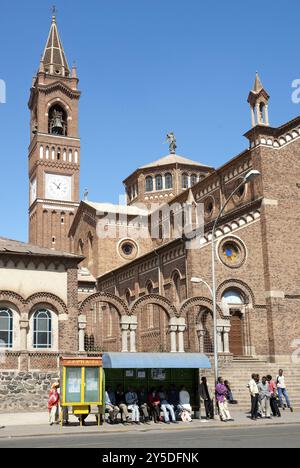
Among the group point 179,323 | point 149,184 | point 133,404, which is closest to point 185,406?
point 133,404

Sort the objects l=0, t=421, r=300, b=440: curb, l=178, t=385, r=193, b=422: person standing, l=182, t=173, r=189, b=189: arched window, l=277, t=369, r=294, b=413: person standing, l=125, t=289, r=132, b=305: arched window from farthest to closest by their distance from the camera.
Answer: l=182, t=173, r=189, b=189: arched window < l=125, t=289, r=132, b=305: arched window < l=277, t=369, r=294, b=413: person standing < l=178, t=385, r=193, b=422: person standing < l=0, t=421, r=300, b=440: curb

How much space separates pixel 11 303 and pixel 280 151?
64.2 feet

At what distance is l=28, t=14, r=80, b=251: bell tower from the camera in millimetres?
64188

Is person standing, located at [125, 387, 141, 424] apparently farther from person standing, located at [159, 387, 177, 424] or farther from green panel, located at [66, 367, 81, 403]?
green panel, located at [66, 367, 81, 403]

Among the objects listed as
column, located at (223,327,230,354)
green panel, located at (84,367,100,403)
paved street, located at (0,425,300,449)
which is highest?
column, located at (223,327,230,354)

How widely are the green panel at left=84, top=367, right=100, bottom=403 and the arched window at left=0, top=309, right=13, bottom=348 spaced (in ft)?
25.5

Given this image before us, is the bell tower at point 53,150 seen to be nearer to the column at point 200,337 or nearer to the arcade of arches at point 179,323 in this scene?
the arcade of arches at point 179,323

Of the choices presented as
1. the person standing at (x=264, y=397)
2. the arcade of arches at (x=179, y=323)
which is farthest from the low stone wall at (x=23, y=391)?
the person standing at (x=264, y=397)

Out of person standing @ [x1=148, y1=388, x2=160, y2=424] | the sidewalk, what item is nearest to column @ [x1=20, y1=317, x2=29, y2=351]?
the sidewalk

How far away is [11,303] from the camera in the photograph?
2836 centimetres

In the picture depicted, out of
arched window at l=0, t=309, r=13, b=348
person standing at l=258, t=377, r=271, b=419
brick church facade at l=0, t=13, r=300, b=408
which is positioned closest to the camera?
person standing at l=258, t=377, r=271, b=419

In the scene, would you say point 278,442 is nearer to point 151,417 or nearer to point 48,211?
point 151,417
